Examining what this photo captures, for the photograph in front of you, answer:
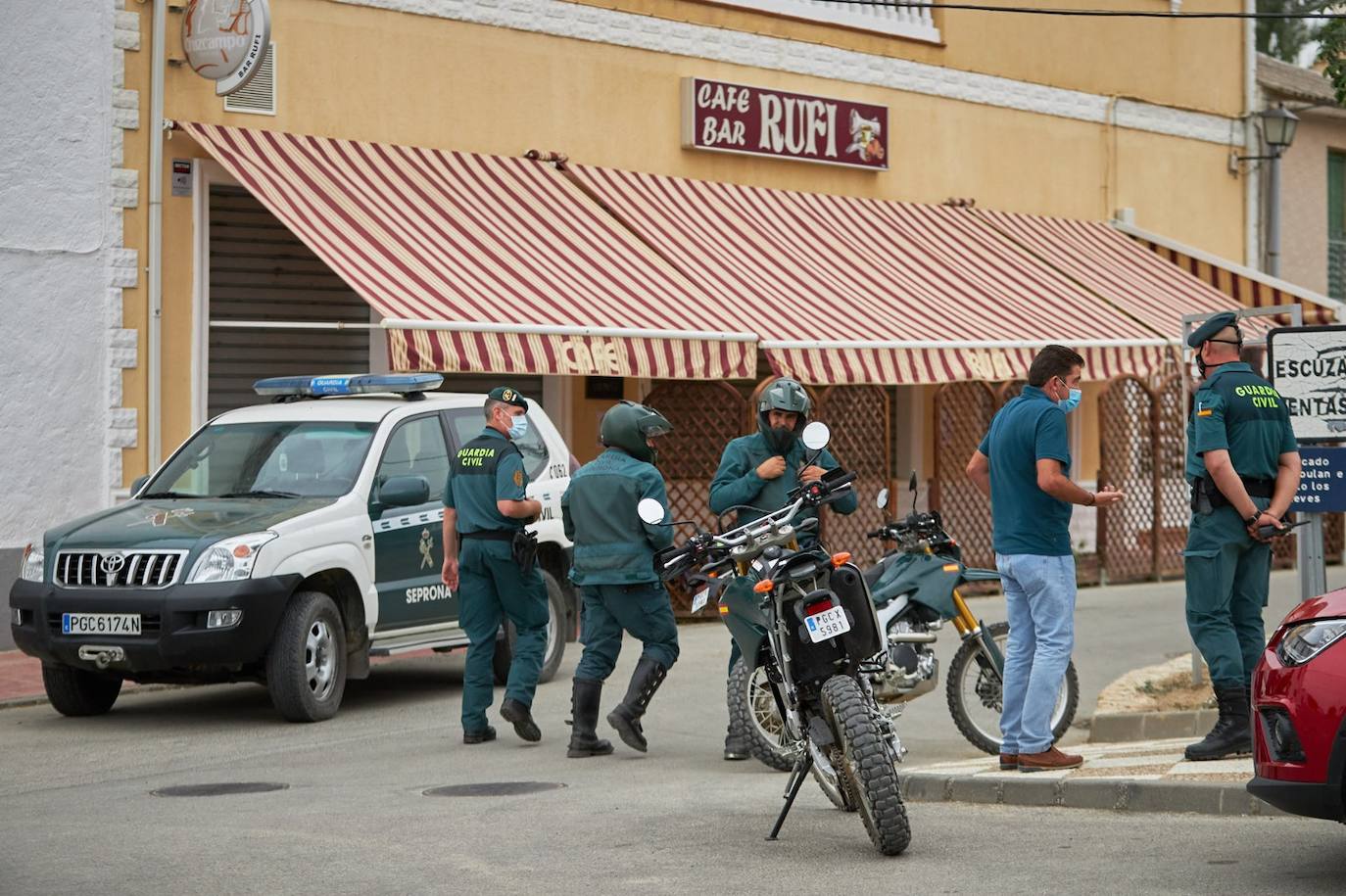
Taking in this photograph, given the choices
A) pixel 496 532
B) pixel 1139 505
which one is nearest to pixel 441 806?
pixel 496 532

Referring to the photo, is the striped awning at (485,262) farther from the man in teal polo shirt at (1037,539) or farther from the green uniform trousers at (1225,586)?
the green uniform trousers at (1225,586)

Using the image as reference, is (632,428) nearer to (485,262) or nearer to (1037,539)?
(1037,539)

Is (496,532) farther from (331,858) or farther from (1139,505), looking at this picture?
(1139,505)

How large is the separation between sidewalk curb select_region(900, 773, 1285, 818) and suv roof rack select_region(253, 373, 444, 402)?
503 centimetres

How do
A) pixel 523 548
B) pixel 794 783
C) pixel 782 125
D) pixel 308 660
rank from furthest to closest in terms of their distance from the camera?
1. pixel 782 125
2. pixel 308 660
3. pixel 523 548
4. pixel 794 783

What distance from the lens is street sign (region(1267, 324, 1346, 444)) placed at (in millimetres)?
10203

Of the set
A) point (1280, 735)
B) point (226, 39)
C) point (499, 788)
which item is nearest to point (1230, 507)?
point (1280, 735)

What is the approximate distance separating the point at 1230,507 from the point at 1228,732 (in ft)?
3.22

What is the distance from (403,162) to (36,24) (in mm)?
3369

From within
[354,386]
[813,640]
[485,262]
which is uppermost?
[485,262]

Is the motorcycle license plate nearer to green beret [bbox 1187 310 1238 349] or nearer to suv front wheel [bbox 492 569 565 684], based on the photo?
green beret [bbox 1187 310 1238 349]

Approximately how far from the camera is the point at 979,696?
1031 cm

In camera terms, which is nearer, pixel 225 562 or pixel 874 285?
pixel 225 562

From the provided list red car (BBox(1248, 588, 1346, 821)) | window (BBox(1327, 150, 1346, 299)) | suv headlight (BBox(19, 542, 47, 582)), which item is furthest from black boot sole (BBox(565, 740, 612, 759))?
window (BBox(1327, 150, 1346, 299))
